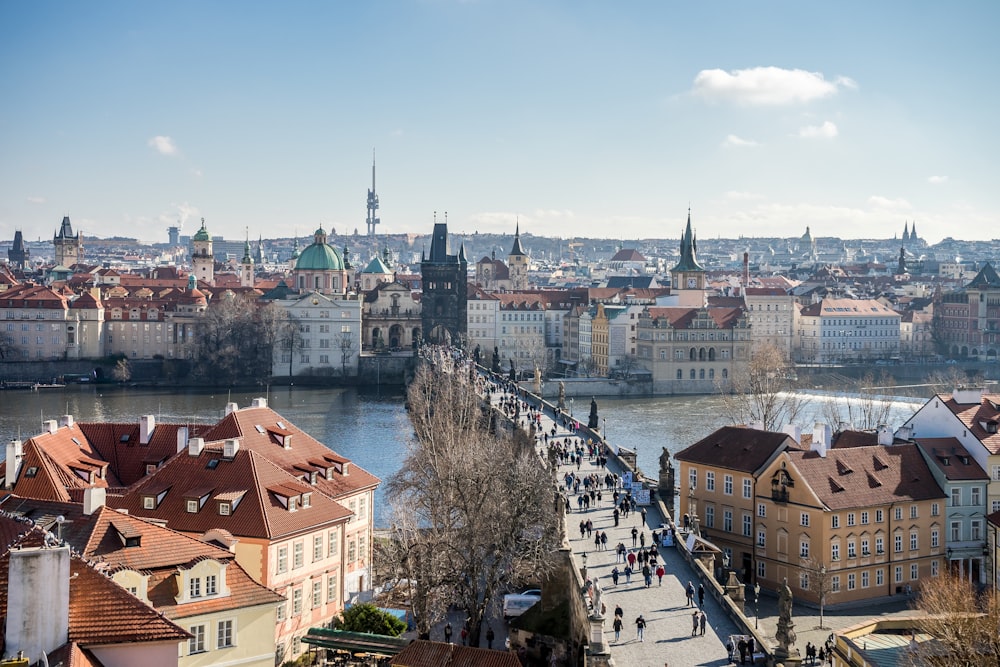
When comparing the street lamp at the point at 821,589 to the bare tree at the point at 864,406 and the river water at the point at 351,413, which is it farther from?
the river water at the point at 351,413

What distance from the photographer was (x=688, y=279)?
116 m

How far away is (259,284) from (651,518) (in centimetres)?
10629

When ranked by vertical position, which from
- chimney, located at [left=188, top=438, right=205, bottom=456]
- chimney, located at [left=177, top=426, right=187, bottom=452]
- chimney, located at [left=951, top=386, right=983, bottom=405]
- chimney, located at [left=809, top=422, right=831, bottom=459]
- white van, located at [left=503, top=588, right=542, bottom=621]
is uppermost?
chimney, located at [left=951, top=386, right=983, bottom=405]

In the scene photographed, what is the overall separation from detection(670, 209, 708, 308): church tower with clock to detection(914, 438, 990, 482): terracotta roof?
77550 millimetres

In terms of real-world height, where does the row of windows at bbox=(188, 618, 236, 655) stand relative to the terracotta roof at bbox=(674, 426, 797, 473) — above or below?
below

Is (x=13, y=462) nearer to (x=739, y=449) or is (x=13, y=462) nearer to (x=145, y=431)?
(x=145, y=431)

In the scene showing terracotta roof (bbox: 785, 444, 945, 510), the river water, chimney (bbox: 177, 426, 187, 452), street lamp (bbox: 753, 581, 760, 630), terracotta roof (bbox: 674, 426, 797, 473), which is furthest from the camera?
the river water

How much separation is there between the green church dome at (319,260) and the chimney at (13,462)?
86748 millimetres

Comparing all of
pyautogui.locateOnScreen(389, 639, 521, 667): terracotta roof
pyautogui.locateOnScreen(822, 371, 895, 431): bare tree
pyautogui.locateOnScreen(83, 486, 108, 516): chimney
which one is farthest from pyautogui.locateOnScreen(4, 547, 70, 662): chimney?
pyautogui.locateOnScreen(822, 371, 895, 431): bare tree

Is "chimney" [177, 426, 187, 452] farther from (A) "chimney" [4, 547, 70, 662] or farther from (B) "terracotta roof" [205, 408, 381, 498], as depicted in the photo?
(A) "chimney" [4, 547, 70, 662]

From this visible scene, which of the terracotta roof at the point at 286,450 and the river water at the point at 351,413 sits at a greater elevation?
the terracotta roof at the point at 286,450

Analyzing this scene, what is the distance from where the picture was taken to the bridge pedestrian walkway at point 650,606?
21.7 m

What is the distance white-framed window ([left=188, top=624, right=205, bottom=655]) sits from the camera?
1978 centimetres

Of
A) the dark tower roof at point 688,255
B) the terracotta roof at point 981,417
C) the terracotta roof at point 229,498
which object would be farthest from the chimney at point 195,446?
the dark tower roof at point 688,255
